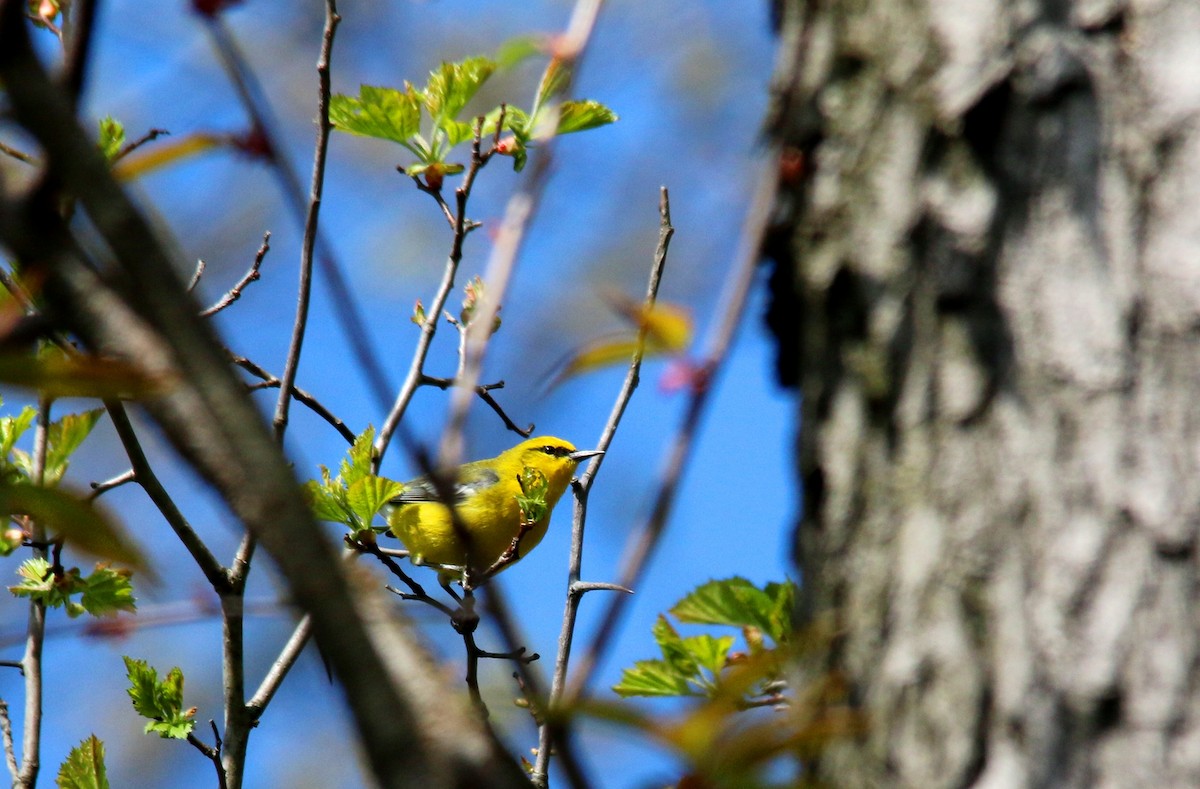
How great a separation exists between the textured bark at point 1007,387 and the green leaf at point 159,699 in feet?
6.57

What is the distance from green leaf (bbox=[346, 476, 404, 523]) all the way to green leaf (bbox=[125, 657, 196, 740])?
1.89ft

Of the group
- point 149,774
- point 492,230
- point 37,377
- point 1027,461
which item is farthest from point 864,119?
point 149,774

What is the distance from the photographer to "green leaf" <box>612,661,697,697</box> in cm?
188

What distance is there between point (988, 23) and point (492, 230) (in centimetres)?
135

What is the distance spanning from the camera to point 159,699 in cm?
271

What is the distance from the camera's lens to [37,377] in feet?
2.69

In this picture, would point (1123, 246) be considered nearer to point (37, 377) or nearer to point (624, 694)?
point (37, 377)

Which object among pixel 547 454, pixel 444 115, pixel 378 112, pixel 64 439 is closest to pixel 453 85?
pixel 444 115

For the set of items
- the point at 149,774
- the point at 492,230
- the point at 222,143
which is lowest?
the point at 222,143

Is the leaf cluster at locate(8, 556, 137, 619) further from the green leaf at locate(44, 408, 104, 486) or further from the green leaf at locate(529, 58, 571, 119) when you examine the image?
the green leaf at locate(529, 58, 571, 119)

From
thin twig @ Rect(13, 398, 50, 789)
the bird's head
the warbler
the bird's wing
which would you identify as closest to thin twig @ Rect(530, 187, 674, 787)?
thin twig @ Rect(13, 398, 50, 789)

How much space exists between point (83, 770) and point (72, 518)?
1852 millimetres

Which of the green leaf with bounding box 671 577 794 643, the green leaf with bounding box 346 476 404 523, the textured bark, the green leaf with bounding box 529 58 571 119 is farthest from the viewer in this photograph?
the green leaf with bounding box 346 476 404 523

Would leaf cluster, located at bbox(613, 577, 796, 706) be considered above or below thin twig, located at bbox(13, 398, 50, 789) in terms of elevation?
below
